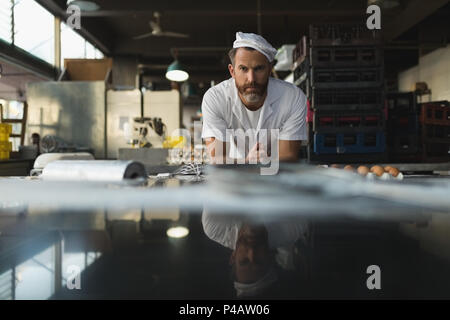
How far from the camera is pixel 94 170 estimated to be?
0.90 metres

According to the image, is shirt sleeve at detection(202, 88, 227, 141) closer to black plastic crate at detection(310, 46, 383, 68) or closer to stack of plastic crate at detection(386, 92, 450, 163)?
black plastic crate at detection(310, 46, 383, 68)

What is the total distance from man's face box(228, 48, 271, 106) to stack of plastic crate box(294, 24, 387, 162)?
1.97 meters

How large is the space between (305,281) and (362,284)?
0.15 ft

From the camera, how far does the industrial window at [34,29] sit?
6.01 metres

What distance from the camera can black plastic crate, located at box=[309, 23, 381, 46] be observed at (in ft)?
11.7

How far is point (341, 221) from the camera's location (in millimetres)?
495

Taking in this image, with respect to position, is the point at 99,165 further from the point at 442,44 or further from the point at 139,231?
the point at 442,44

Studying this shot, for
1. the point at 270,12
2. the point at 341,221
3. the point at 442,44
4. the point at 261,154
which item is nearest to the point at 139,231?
the point at 341,221

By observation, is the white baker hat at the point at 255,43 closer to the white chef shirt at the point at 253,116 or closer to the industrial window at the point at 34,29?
the white chef shirt at the point at 253,116

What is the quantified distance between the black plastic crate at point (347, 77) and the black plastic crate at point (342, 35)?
0.83 feet

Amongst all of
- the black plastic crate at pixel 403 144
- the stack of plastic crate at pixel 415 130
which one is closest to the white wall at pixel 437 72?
the stack of plastic crate at pixel 415 130


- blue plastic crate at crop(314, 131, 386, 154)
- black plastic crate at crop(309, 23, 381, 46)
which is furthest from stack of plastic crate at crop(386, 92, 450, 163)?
black plastic crate at crop(309, 23, 381, 46)

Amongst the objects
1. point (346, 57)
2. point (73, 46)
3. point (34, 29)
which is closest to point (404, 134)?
point (346, 57)
